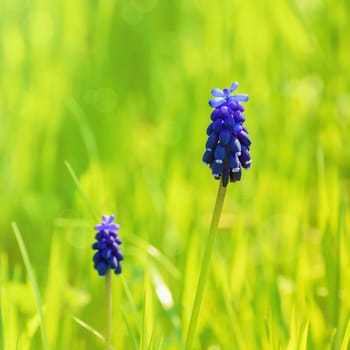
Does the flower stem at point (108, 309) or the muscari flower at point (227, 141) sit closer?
the muscari flower at point (227, 141)

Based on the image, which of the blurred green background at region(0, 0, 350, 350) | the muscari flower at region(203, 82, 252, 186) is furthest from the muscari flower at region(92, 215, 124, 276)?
the muscari flower at region(203, 82, 252, 186)

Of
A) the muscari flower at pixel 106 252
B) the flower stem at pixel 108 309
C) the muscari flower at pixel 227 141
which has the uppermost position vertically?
the muscari flower at pixel 227 141

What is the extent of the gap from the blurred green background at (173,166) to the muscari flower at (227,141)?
42 cm

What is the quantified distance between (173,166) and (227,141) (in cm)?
161

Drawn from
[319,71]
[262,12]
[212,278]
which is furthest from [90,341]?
[262,12]

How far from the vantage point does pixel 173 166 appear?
338 centimetres

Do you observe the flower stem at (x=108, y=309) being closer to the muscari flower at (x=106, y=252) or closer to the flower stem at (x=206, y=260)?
the muscari flower at (x=106, y=252)

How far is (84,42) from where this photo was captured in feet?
13.8

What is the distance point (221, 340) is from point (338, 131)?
60.0 inches

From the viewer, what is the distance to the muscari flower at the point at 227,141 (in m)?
1.79

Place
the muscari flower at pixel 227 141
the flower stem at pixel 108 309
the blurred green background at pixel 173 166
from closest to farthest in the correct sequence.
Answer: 1. the muscari flower at pixel 227 141
2. the flower stem at pixel 108 309
3. the blurred green background at pixel 173 166

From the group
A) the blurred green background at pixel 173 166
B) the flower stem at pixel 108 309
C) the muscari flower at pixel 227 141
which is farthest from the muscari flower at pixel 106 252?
the muscari flower at pixel 227 141

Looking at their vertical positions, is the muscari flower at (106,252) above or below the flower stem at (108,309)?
above

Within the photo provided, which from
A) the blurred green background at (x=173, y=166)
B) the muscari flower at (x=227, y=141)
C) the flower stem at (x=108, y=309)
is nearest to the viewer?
the muscari flower at (x=227, y=141)
